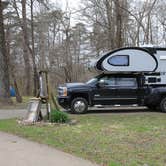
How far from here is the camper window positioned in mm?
17766

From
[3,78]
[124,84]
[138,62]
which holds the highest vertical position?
[138,62]

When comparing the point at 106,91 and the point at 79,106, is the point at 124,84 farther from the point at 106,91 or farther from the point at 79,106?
the point at 79,106

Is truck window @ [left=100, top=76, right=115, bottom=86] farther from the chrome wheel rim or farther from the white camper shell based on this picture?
the chrome wheel rim

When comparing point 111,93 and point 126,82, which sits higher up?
point 126,82

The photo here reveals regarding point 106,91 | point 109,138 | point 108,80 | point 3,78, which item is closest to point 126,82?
point 108,80

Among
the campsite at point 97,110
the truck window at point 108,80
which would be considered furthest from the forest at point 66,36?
the truck window at point 108,80

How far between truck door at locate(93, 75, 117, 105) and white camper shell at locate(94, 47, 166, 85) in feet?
1.58

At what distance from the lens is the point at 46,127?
12.9 metres

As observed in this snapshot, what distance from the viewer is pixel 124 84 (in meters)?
18.3

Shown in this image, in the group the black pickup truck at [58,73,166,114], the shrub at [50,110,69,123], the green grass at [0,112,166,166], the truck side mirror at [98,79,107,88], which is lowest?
the green grass at [0,112,166,166]

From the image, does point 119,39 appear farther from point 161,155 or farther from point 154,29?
point 161,155

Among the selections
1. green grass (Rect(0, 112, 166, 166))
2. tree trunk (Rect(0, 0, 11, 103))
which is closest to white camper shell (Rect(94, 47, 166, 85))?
green grass (Rect(0, 112, 166, 166))

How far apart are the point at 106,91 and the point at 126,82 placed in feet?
3.28

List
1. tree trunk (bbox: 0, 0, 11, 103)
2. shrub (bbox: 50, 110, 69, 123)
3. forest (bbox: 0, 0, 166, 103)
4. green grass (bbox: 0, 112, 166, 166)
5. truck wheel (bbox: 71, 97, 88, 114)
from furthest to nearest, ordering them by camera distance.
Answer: forest (bbox: 0, 0, 166, 103) → tree trunk (bbox: 0, 0, 11, 103) → truck wheel (bbox: 71, 97, 88, 114) → shrub (bbox: 50, 110, 69, 123) → green grass (bbox: 0, 112, 166, 166)
